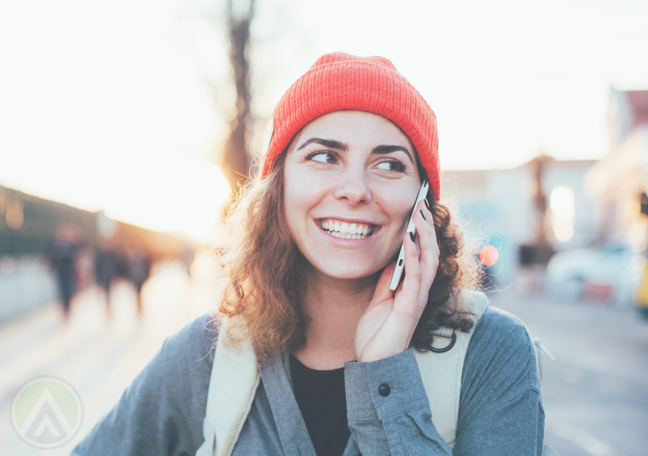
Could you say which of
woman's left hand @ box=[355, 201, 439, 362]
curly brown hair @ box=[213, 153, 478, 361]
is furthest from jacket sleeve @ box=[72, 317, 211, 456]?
woman's left hand @ box=[355, 201, 439, 362]

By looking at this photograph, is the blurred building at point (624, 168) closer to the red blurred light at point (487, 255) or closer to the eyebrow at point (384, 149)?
the red blurred light at point (487, 255)

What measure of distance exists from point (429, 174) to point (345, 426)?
1.05 meters

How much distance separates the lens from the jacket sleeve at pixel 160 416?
166 cm

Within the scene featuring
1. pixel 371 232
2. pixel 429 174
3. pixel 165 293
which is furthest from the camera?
pixel 165 293

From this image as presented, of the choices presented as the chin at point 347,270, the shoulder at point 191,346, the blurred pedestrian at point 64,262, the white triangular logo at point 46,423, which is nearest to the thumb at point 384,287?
the chin at point 347,270

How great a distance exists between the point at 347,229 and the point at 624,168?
96.5 ft

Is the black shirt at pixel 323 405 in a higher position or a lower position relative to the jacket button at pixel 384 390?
lower

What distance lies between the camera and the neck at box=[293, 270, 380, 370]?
185 centimetres

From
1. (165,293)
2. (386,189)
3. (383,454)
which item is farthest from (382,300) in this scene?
(165,293)

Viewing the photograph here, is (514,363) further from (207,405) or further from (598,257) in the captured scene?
(598,257)

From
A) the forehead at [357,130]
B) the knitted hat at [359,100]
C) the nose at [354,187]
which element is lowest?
the nose at [354,187]

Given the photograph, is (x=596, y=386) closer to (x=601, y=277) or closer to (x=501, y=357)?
(x=501, y=357)

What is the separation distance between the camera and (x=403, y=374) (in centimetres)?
149

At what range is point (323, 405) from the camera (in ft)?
5.51
